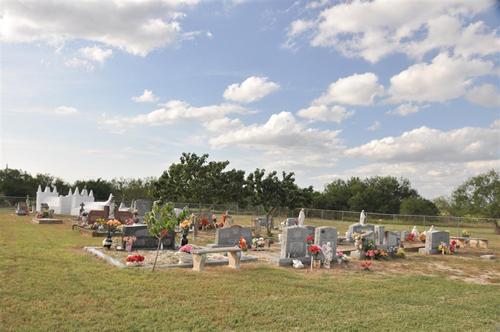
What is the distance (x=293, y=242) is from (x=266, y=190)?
14.1 metres

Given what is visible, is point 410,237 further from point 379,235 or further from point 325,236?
point 325,236

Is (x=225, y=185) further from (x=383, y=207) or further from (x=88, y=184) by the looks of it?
(x=383, y=207)

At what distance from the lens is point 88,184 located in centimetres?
6381

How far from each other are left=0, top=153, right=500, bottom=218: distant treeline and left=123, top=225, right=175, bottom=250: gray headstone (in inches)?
503

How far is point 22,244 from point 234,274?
9696 millimetres

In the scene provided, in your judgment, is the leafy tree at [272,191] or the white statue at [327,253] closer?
the white statue at [327,253]


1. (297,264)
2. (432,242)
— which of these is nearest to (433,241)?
(432,242)

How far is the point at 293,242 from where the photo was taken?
14.9m

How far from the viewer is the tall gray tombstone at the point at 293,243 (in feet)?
48.2

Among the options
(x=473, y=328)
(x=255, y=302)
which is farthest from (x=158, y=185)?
Answer: (x=473, y=328)

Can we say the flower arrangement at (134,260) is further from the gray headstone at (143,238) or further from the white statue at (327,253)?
the white statue at (327,253)

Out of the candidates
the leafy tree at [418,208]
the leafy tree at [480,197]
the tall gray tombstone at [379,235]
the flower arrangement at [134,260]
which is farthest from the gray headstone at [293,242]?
the leafy tree at [418,208]

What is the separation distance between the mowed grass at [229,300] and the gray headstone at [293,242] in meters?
1.75

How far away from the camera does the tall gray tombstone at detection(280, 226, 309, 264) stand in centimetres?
1469
